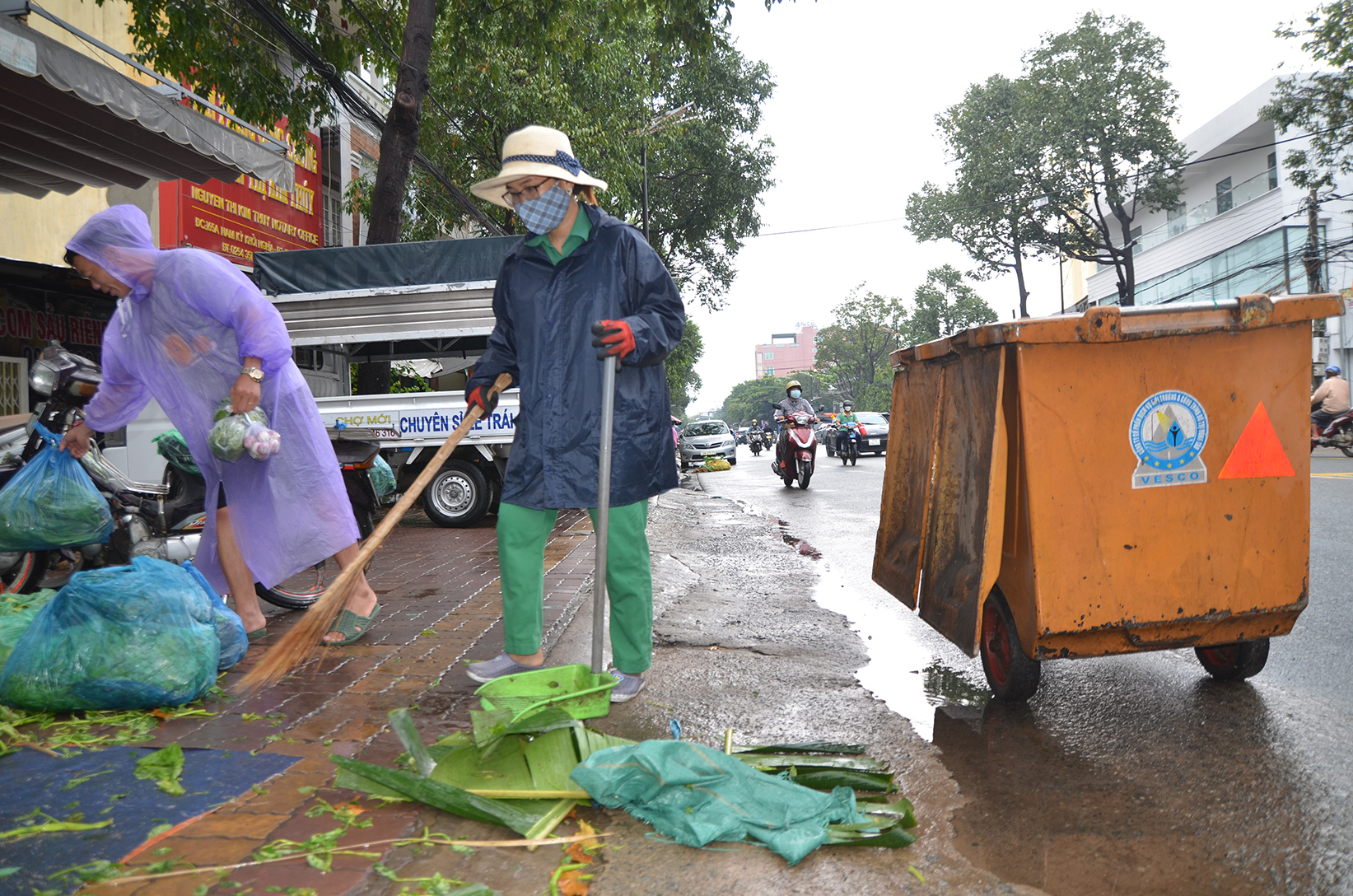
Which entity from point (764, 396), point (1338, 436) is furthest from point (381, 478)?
point (764, 396)

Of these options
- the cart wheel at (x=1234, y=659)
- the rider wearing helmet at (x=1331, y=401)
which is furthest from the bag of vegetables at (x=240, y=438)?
the rider wearing helmet at (x=1331, y=401)

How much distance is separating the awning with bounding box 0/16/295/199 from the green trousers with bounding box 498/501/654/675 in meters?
3.77

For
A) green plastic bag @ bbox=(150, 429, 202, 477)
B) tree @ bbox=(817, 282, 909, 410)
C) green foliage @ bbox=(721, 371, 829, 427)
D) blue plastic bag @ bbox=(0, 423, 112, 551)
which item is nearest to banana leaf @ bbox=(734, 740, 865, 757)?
blue plastic bag @ bbox=(0, 423, 112, 551)

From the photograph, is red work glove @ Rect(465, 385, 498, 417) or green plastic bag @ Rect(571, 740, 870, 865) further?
red work glove @ Rect(465, 385, 498, 417)

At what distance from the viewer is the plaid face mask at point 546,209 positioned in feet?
10.7

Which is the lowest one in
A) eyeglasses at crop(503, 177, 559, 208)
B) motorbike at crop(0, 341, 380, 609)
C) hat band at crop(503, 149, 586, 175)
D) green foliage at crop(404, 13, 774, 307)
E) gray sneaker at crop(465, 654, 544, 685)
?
gray sneaker at crop(465, 654, 544, 685)

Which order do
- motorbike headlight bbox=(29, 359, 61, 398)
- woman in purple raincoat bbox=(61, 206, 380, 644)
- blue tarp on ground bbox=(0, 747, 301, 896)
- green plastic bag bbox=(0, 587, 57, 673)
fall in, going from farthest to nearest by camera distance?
motorbike headlight bbox=(29, 359, 61, 398), woman in purple raincoat bbox=(61, 206, 380, 644), green plastic bag bbox=(0, 587, 57, 673), blue tarp on ground bbox=(0, 747, 301, 896)

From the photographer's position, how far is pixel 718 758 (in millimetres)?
2299

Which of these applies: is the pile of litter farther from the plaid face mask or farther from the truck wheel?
the truck wheel

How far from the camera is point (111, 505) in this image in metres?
4.74

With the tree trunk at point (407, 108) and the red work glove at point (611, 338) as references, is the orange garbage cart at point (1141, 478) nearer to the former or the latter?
the red work glove at point (611, 338)

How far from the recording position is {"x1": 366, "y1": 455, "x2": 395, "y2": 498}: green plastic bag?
6.33 meters

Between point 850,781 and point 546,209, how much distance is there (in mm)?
2146

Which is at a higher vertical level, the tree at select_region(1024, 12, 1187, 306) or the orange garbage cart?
the tree at select_region(1024, 12, 1187, 306)
